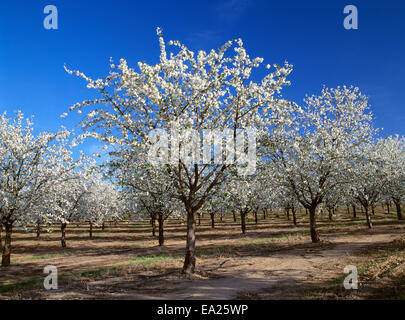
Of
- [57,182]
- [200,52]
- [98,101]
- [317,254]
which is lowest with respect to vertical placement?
[317,254]

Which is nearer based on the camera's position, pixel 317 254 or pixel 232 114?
pixel 232 114

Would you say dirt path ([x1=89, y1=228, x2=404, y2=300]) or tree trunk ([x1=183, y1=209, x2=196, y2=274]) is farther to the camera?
tree trunk ([x1=183, y1=209, x2=196, y2=274])

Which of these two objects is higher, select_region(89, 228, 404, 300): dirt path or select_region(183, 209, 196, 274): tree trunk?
select_region(183, 209, 196, 274): tree trunk

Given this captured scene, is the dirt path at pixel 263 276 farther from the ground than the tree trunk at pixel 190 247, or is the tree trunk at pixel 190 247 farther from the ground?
the tree trunk at pixel 190 247

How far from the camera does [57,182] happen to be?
78.1ft

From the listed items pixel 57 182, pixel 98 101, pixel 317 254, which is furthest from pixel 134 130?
pixel 317 254

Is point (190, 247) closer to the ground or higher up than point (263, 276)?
higher up

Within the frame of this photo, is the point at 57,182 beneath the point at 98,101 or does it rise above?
beneath

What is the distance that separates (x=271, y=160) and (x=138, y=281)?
50.4 feet

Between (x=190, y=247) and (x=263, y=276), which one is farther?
(x=190, y=247)

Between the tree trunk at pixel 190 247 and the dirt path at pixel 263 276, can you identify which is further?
the tree trunk at pixel 190 247
